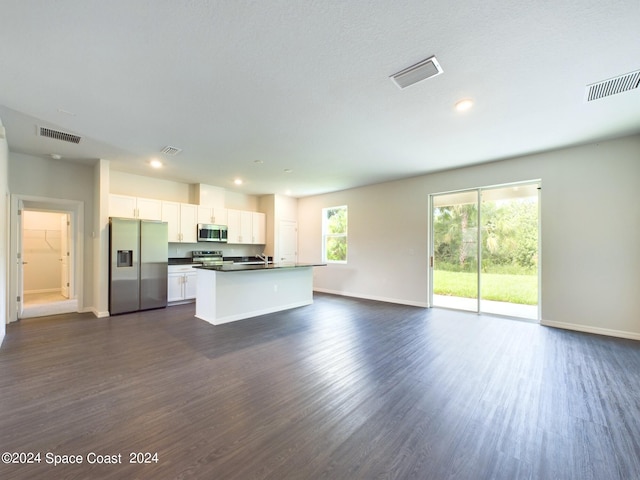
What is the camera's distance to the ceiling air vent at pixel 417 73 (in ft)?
7.17

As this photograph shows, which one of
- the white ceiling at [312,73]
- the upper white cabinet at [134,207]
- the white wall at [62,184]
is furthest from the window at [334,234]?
the white wall at [62,184]

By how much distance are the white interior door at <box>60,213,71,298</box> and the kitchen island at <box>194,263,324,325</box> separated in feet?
14.7

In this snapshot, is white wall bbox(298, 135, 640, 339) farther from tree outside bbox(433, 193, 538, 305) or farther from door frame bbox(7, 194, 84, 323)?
door frame bbox(7, 194, 84, 323)

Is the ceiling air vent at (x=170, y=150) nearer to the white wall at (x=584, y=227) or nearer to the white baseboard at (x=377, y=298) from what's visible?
the white wall at (x=584, y=227)

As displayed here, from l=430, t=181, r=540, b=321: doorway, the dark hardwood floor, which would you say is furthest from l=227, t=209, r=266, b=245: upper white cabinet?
l=430, t=181, r=540, b=321: doorway

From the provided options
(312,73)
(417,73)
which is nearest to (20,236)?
(312,73)

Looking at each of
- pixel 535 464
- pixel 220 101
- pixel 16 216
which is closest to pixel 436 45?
pixel 220 101

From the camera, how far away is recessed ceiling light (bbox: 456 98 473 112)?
2768mm

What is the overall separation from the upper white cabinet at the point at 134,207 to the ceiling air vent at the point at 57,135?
4.57ft

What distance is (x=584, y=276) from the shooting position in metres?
4.00

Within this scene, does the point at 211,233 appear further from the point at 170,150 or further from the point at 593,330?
the point at 593,330

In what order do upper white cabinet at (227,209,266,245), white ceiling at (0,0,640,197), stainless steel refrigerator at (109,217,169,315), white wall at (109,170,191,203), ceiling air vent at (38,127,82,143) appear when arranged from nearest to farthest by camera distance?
white ceiling at (0,0,640,197), ceiling air vent at (38,127,82,143), stainless steel refrigerator at (109,217,169,315), white wall at (109,170,191,203), upper white cabinet at (227,209,266,245)

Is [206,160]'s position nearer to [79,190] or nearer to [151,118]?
[151,118]

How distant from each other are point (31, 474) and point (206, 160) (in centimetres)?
423
